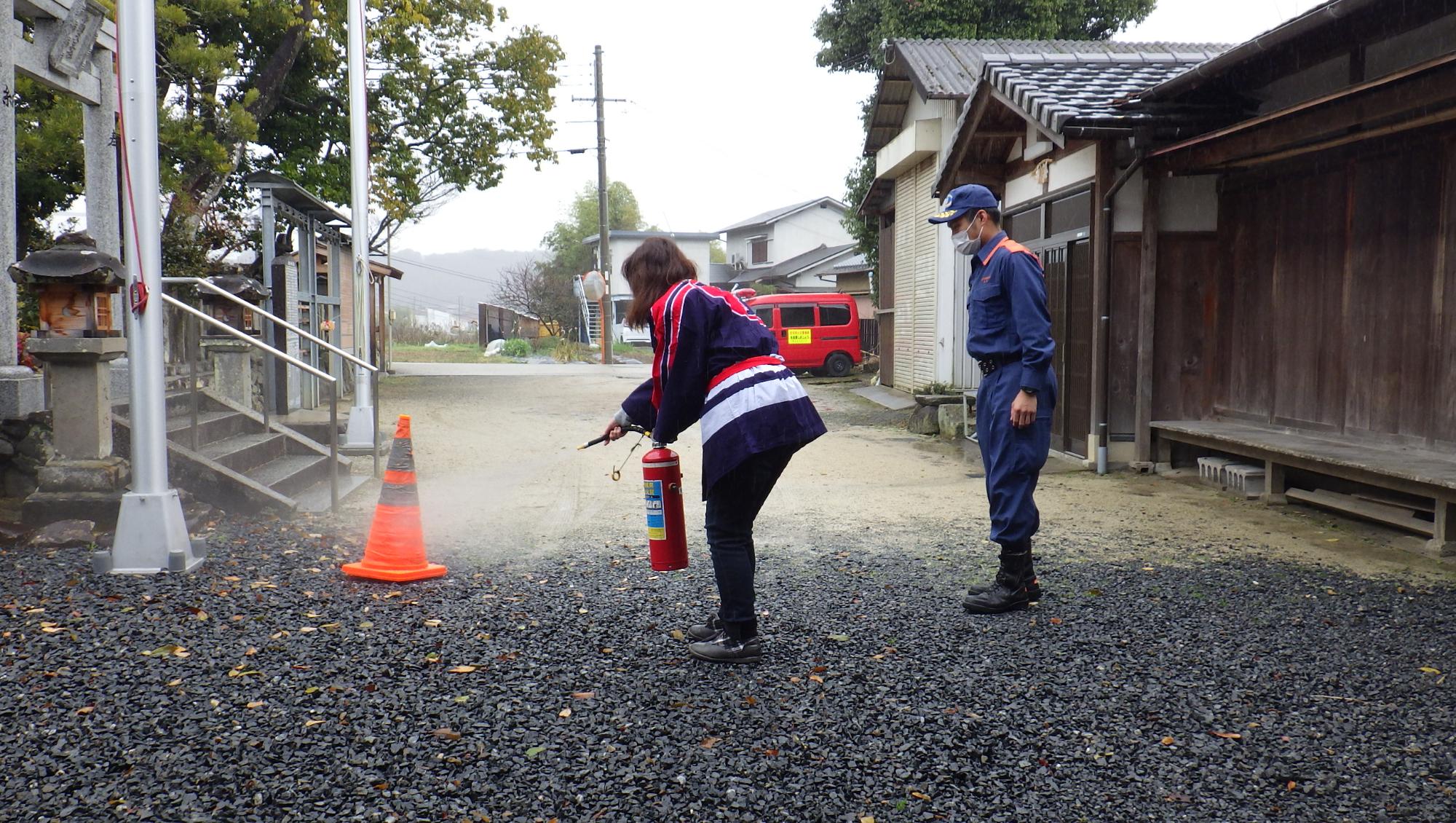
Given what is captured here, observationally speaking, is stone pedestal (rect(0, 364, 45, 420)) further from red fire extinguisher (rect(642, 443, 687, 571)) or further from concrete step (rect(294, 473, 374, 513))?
red fire extinguisher (rect(642, 443, 687, 571))

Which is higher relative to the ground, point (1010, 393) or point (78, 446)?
point (1010, 393)

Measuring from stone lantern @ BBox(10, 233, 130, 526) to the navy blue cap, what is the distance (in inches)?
188

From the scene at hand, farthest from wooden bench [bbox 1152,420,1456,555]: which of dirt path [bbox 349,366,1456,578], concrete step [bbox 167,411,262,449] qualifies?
concrete step [bbox 167,411,262,449]

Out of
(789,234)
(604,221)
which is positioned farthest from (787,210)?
(604,221)

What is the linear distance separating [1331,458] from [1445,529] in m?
0.83

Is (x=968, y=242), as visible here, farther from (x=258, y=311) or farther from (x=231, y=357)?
(x=231, y=357)

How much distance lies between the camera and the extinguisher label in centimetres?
412

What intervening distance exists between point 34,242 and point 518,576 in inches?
416

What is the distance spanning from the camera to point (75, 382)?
6.16m

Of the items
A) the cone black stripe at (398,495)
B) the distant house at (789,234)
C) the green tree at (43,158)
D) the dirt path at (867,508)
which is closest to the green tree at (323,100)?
the green tree at (43,158)

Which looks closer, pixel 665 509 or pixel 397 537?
pixel 665 509

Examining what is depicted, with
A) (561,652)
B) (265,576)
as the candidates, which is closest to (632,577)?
(561,652)

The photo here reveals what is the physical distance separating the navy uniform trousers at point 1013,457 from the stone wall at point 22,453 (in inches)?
218

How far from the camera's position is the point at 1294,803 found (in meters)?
2.82
